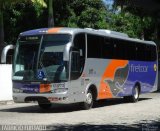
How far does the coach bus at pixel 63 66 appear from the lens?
50.9 ft

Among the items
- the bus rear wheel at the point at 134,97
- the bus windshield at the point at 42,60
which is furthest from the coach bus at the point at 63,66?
the bus rear wheel at the point at 134,97

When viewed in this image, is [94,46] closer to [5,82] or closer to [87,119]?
[87,119]

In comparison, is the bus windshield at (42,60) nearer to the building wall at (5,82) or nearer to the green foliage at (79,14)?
the building wall at (5,82)

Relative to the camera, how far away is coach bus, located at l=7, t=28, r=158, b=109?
15.5 m

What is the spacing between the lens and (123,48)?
68.7 ft

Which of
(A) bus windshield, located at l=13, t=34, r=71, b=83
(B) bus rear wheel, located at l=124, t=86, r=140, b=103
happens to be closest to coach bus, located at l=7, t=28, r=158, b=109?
(A) bus windshield, located at l=13, t=34, r=71, b=83

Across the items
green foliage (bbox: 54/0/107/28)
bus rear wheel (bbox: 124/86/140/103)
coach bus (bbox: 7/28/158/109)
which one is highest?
green foliage (bbox: 54/0/107/28)

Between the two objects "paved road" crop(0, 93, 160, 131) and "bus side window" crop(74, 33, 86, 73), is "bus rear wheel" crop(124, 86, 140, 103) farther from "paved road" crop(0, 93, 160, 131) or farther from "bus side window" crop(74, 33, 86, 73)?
"bus side window" crop(74, 33, 86, 73)

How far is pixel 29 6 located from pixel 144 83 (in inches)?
523

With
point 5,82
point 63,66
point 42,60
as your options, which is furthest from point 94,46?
point 5,82

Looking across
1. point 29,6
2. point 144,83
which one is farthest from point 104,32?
point 29,6

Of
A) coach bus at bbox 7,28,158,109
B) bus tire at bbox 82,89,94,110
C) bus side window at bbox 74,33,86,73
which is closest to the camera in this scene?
coach bus at bbox 7,28,158,109

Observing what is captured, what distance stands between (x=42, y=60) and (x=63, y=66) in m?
0.83

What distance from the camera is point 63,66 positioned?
15.5 m
